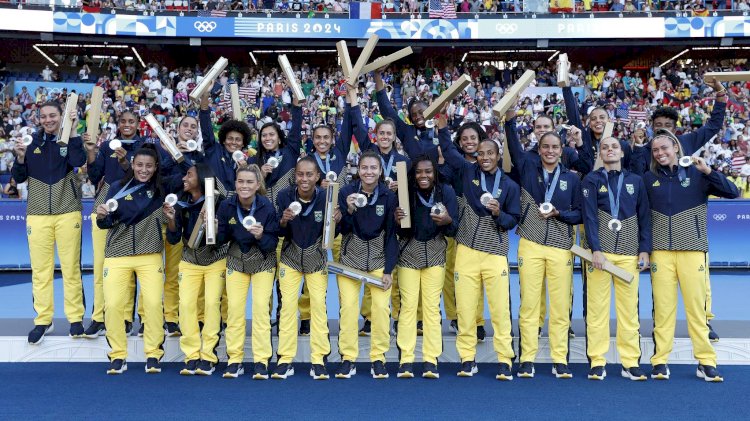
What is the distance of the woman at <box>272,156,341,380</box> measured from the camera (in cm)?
691

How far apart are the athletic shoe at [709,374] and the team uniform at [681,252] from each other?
0.04 feet

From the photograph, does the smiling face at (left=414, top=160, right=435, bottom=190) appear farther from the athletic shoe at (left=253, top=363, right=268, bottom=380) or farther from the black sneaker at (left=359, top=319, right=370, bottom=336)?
the athletic shoe at (left=253, top=363, right=268, bottom=380)

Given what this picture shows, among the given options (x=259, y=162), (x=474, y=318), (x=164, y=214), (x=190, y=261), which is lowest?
(x=474, y=318)

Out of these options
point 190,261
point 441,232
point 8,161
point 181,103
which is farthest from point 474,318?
point 181,103

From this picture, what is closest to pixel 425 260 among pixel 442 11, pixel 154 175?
pixel 154 175

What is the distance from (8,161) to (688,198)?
15.7 meters

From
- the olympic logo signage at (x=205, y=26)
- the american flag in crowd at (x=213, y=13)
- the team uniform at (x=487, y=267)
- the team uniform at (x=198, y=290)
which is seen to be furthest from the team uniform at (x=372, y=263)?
the american flag in crowd at (x=213, y=13)

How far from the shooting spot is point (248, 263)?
7.00 meters

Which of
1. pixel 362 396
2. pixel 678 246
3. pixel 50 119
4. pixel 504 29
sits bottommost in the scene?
pixel 362 396

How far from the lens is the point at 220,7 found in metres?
25.9

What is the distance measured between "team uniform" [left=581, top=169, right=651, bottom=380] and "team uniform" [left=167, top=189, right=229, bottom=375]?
336 cm

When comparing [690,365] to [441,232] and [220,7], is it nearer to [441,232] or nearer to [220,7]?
[441,232]

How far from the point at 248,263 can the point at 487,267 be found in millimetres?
2141

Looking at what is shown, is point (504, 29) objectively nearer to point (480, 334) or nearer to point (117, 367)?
point (480, 334)
